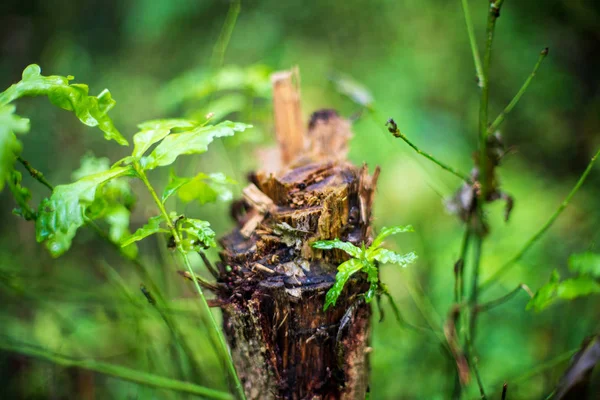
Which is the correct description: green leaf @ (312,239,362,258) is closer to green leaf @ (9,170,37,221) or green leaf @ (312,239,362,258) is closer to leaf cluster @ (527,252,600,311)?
leaf cluster @ (527,252,600,311)

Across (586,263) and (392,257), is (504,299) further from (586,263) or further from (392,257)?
(392,257)

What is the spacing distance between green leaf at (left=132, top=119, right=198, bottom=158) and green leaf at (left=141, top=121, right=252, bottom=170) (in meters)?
0.03

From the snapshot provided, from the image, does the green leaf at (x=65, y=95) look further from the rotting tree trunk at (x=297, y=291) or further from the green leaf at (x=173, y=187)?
the rotting tree trunk at (x=297, y=291)

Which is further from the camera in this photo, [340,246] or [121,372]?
[121,372]

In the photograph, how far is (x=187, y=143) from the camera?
723 millimetres

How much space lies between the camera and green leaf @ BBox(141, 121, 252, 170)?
2.34 feet

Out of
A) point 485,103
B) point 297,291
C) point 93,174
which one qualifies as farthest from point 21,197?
point 485,103

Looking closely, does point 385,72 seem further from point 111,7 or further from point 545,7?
point 111,7

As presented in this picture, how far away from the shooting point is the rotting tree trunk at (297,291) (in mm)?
737

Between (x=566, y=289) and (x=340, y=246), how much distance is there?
359mm

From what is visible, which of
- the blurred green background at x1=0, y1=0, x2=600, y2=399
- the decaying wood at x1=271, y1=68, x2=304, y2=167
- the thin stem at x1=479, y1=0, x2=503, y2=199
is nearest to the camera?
the thin stem at x1=479, y1=0, x2=503, y2=199

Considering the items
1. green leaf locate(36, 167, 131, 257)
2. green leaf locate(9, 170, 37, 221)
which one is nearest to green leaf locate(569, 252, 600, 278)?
green leaf locate(36, 167, 131, 257)

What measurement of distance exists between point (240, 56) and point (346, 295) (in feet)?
8.29

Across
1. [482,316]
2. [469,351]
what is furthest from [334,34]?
[469,351]
